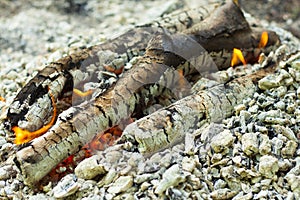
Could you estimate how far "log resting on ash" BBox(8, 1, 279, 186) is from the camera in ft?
6.51

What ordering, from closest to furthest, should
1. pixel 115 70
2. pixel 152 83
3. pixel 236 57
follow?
pixel 152 83
pixel 115 70
pixel 236 57

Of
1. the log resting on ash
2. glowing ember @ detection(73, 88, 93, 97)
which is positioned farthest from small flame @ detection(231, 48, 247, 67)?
glowing ember @ detection(73, 88, 93, 97)

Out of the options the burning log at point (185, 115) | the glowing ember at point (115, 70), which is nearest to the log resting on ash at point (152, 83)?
the burning log at point (185, 115)

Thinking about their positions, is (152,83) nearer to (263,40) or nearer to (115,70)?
(115,70)

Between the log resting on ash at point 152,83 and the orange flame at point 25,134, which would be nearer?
the log resting on ash at point 152,83

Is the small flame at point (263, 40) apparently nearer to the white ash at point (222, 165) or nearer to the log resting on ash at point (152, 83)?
the log resting on ash at point (152, 83)

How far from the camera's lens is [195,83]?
2414mm

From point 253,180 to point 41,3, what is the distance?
2.61 metres

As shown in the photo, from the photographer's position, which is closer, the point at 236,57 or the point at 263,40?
the point at 236,57

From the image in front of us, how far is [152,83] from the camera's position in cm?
224

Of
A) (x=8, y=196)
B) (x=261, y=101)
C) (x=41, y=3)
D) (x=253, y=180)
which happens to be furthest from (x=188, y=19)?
→ (x=41, y=3)

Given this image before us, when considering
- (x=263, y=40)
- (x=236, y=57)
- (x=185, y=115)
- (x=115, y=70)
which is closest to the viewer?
(x=185, y=115)

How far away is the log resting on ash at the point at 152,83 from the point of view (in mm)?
1985

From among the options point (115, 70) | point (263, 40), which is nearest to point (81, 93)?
point (115, 70)
